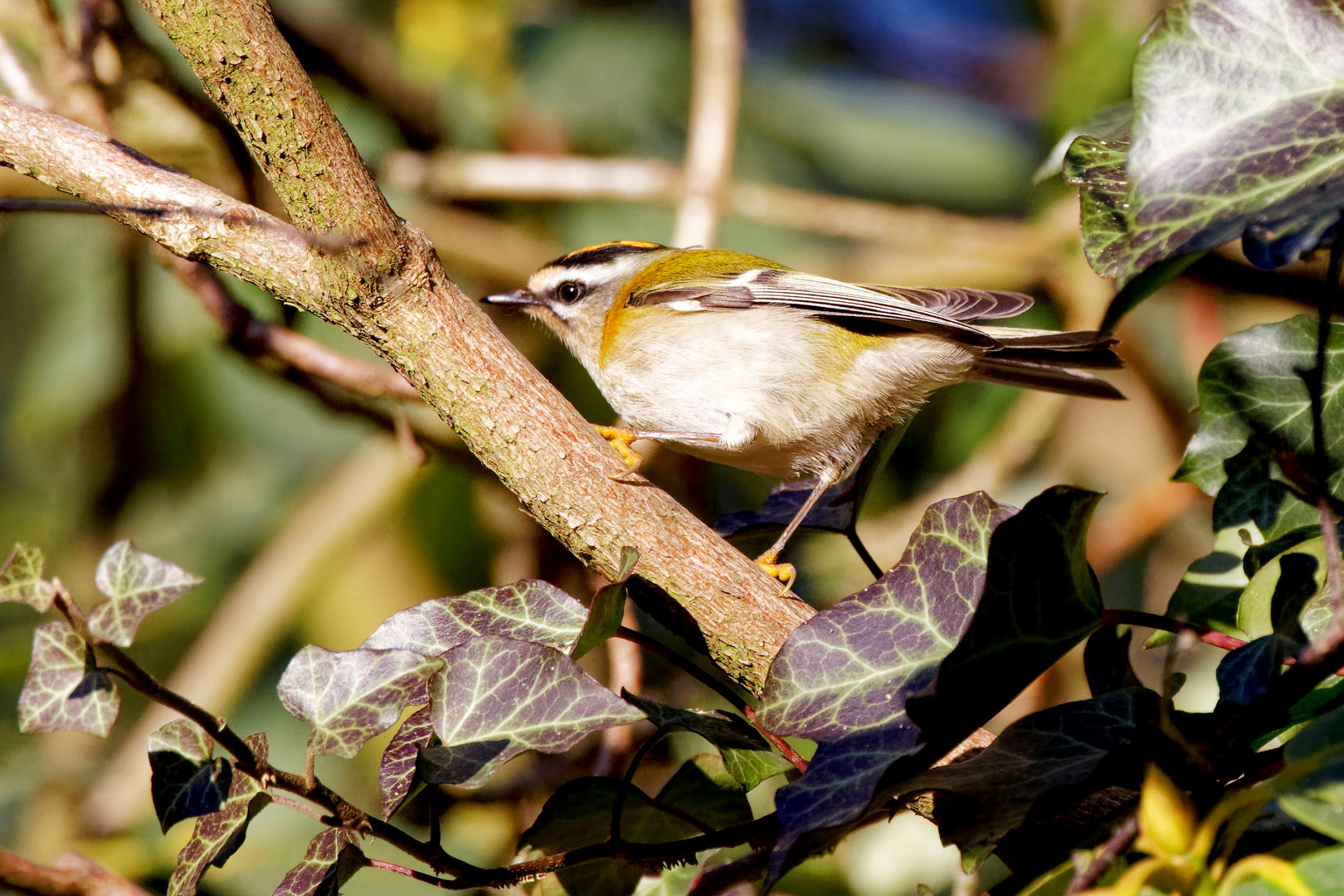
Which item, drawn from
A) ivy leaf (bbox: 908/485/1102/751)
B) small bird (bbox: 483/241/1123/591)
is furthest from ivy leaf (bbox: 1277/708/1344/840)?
small bird (bbox: 483/241/1123/591)

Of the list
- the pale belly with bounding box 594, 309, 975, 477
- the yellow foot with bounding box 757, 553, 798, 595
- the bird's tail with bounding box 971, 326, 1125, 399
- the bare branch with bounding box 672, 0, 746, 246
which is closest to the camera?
the yellow foot with bounding box 757, 553, 798, 595

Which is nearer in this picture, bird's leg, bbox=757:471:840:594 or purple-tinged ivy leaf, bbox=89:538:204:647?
purple-tinged ivy leaf, bbox=89:538:204:647

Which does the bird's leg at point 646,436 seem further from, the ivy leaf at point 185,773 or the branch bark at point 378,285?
the ivy leaf at point 185,773

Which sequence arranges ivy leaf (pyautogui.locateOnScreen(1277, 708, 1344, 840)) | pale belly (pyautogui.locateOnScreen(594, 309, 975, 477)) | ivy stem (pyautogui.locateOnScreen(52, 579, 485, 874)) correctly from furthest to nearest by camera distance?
1. pale belly (pyautogui.locateOnScreen(594, 309, 975, 477))
2. ivy stem (pyautogui.locateOnScreen(52, 579, 485, 874))
3. ivy leaf (pyautogui.locateOnScreen(1277, 708, 1344, 840))

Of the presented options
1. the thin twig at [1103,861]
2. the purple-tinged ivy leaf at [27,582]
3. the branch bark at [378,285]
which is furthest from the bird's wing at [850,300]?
the purple-tinged ivy leaf at [27,582]

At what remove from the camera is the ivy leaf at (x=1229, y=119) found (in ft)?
2.31

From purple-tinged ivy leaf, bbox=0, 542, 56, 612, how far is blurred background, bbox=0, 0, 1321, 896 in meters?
1.16

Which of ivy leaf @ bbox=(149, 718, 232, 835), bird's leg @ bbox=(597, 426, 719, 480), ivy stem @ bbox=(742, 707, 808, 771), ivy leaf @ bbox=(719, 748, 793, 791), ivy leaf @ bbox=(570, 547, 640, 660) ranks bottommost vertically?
ivy leaf @ bbox=(149, 718, 232, 835)

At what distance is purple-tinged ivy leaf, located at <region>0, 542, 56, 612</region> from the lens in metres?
0.80

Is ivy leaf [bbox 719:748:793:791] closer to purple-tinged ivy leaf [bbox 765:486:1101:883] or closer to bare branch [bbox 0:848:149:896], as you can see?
purple-tinged ivy leaf [bbox 765:486:1101:883]

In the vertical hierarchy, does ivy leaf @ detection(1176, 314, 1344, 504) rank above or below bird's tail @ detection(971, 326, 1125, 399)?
below

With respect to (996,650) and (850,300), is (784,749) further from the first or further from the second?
(850,300)

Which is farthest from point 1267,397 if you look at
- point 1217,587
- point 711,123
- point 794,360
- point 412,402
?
point 711,123

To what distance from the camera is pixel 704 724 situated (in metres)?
0.88
